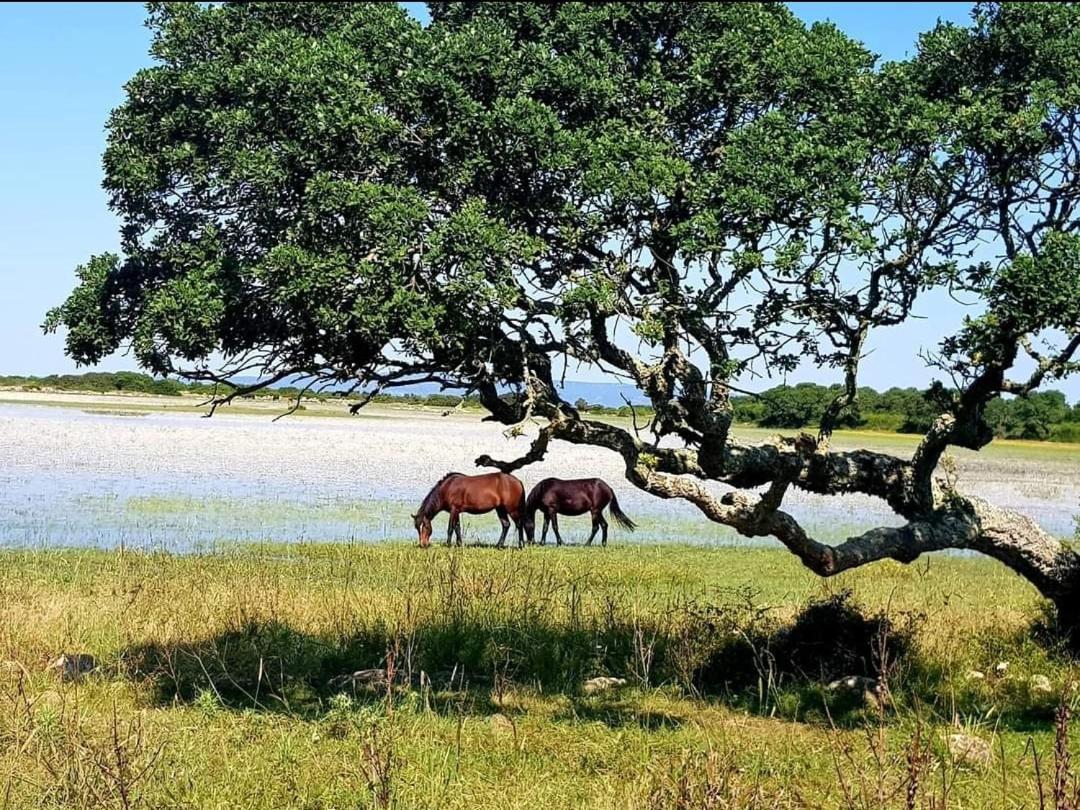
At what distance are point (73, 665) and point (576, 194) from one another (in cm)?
646

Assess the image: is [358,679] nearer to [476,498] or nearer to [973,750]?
[973,750]

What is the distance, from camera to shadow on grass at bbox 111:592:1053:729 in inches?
400

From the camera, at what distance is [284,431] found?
2655 inches

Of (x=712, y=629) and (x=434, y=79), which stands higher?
(x=434, y=79)

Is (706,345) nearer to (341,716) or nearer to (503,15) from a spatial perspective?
(503,15)

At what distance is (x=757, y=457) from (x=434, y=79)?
4521 mm

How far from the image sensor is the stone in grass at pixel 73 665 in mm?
10234

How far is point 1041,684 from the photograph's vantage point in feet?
35.2

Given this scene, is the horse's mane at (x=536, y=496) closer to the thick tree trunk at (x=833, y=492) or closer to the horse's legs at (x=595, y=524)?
the horse's legs at (x=595, y=524)

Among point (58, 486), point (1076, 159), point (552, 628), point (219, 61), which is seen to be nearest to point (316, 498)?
point (58, 486)

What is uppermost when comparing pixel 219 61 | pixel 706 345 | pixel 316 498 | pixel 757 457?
pixel 219 61

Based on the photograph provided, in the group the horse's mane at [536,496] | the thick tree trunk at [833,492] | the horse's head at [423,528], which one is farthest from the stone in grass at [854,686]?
the horse's mane at [536,496]

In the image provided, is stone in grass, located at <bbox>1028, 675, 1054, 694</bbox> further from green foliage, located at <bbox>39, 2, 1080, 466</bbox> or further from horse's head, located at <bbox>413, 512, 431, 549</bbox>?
horse's head, located at <bbox>413, 512, 431, 549</bbox>

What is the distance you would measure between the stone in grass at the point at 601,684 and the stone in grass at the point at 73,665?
15.2ft
